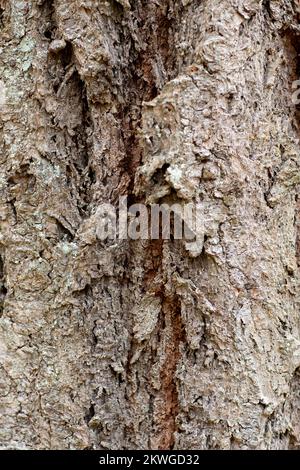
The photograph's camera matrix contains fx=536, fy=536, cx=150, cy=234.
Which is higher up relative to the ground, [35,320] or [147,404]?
[35,320]

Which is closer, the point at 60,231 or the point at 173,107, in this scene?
the point at 173,107

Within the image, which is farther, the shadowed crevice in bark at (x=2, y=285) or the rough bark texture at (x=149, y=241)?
the shadowed crevice in bark at (x=2, y=285)

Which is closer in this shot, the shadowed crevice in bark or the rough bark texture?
→ the rough bark texture

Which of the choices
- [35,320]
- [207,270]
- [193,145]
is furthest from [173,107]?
[35,320]

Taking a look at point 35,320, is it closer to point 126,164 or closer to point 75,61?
point 126,164
